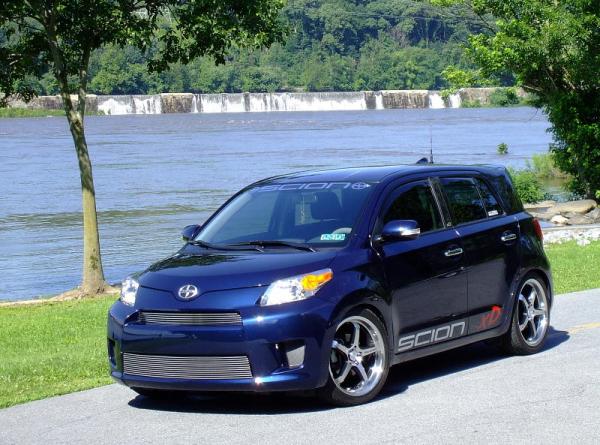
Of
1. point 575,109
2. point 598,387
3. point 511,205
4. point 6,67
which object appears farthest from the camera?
point 575,109

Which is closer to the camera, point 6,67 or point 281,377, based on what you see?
point 281,377

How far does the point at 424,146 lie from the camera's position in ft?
289

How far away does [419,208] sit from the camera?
8766mm

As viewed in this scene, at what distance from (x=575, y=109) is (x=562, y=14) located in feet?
13.1

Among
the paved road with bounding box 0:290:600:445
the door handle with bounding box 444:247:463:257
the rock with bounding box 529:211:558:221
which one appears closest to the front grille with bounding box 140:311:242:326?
the paved road with bounding box 0:290:600:445

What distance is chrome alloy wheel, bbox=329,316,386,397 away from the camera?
767 centimetres

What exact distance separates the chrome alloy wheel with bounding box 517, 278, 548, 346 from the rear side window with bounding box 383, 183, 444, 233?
1104mm

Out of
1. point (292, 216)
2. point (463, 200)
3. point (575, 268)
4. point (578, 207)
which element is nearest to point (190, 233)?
point (292, 216)

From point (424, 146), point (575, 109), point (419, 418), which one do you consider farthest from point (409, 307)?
point (424, 146)

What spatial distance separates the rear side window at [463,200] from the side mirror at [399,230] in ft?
2.82

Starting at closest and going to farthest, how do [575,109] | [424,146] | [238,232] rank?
[238,232] → [575,109] → [424,146]

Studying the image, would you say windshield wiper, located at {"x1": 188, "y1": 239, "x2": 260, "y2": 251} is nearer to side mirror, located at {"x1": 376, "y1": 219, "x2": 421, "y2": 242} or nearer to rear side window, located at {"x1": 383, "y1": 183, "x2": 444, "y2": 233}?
side mirror, located at {"x1": 376, "y1": 219, "x2": 421, "y2": 242}

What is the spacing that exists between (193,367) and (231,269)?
0.66m

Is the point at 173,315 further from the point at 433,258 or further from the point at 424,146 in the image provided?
the point at 424,146
